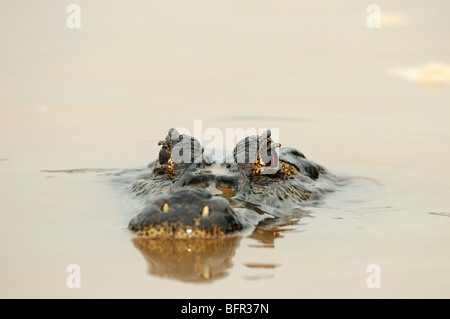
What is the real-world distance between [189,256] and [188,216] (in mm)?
419

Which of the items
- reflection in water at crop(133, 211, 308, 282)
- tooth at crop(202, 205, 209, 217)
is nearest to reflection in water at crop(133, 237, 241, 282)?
reflection in water at crop(133, 211, 308, 282)

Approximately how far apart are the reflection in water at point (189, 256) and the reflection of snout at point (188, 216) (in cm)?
7

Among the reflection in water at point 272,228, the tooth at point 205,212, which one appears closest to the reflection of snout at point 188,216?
the tooth at point 205,212

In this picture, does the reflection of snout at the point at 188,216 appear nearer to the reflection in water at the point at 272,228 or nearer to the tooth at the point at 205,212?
the tooth at the point at 205,212

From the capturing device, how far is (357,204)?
328 inches

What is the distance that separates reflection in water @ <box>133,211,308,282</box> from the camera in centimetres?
575

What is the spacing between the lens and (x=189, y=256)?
605 centimetres

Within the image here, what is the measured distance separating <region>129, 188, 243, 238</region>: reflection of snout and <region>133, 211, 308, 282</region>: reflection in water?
0.21 ft

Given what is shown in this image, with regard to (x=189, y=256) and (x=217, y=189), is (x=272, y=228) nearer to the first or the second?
(x=217, y=189)

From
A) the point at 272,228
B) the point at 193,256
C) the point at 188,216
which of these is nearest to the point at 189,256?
the point at 193,256

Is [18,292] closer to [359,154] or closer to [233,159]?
[233,159]

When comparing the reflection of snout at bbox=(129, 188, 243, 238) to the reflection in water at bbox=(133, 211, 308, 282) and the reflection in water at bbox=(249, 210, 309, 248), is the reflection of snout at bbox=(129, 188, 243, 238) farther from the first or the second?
the reflection in water at bbox=(249, 210, 309, 248)

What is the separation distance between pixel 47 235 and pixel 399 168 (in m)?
5.47
